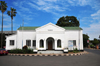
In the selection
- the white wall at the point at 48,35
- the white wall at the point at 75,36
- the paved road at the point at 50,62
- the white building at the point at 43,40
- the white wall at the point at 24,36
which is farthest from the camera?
the white wall at the point at 24,36

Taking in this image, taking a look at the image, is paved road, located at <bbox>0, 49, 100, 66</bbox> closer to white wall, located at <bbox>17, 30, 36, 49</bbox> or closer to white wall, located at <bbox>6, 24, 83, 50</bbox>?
white wall, located at <bbox>6, 24, 83, 50</bbox>

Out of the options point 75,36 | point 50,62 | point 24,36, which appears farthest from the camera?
point 24,36

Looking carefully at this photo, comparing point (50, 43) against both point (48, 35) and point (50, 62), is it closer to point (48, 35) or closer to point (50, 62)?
point (48, 35)

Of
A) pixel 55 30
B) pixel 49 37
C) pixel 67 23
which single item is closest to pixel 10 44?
pixel 49 37

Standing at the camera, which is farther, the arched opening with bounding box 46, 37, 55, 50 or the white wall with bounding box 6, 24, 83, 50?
the arched opening with bounding box 46, 37, 55, 50

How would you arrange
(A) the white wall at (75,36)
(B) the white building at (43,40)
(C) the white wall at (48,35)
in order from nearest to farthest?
(C) the white wall at (48,35)
(B) the white building at (43,40)
(A) the white wall at (75,36)

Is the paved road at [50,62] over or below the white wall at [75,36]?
below

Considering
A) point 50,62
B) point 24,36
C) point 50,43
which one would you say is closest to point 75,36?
point 50,43

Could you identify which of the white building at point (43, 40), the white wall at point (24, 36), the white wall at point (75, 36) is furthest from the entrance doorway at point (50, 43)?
the white wall at point (24, 36)

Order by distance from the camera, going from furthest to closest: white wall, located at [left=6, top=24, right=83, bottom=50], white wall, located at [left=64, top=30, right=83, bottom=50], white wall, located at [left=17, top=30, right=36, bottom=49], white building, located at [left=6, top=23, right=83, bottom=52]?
1. white wall, located at [left=17, top=30, right=36, bottom=49]
2. white wall, located at [left=64, top=30, right=83, bottom=50]
3. white building, located at [left=6, top=23, right=83, bottom=52]
4. white wall, located at [left=6, top=24, right=83, bottom=50]

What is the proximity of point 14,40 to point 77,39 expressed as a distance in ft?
49.7

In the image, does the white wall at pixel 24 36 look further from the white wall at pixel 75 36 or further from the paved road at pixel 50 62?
the paved road at pixel 50 62

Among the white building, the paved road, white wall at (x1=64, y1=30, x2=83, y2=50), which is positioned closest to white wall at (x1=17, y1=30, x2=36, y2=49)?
the white building

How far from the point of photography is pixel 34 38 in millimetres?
24531
